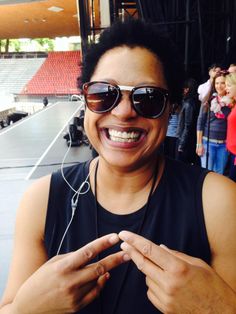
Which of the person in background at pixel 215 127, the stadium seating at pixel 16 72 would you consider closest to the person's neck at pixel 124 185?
the person in background at pixel 215 127

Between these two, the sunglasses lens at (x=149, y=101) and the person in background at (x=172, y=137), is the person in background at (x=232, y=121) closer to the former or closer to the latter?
the person in background at (x=172, y=137)

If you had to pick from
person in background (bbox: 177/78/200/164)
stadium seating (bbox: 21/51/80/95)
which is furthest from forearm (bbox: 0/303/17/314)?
stadium seating (bbox: 21/51/80/95)

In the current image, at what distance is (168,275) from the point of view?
27.7 inches

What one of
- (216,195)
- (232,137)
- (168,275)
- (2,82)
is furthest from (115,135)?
(2,82)

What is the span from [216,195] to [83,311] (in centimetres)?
54

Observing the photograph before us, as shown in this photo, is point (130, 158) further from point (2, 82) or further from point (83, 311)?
point (2, 82)

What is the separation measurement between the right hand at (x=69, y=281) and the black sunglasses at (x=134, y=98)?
1.37 feet

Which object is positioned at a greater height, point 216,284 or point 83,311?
point 216,284

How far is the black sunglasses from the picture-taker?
3.11 ft

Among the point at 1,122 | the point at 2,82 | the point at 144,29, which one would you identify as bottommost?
the point at 1,122

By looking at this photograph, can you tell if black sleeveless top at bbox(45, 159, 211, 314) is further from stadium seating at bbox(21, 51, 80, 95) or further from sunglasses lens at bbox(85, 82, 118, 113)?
stadium seating at bbox(21, 51, 80, 95)

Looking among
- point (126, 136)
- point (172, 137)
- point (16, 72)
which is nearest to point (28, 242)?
point (126, 136)

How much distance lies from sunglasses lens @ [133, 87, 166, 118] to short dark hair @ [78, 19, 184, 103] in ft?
0.29

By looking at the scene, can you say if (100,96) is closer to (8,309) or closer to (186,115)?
(8,309)
